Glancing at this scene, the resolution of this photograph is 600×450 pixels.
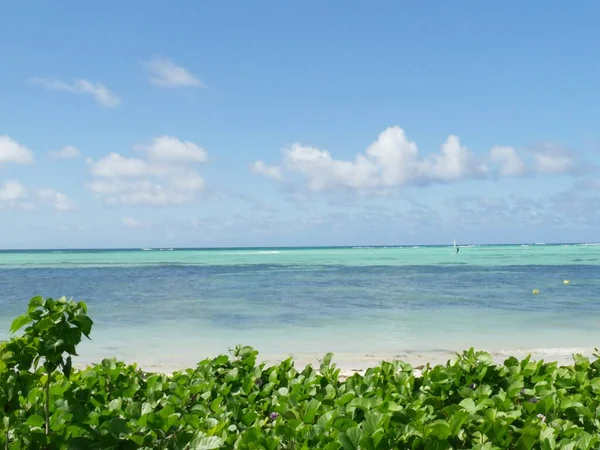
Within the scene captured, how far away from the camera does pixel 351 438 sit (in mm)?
2211

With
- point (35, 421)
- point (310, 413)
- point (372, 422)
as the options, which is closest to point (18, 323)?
point (35, 421)

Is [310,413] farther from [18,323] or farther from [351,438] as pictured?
[18,323]

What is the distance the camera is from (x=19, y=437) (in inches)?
96.7

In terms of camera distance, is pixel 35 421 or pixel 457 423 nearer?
pixel 457 423

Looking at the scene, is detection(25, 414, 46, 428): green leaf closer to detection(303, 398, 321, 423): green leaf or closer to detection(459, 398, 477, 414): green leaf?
detection(303, 398, 321, 423): green leaf

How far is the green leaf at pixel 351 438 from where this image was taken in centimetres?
218

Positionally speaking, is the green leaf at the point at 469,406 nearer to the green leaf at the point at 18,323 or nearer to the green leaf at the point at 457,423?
the green leaf at the point at 457,423

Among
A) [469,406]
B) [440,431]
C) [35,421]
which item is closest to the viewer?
[440,431]

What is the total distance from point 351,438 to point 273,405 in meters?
1.06

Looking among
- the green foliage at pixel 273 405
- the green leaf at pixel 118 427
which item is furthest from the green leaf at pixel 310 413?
the green leaf at pixel 118 427

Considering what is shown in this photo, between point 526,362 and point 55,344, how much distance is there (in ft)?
9.82

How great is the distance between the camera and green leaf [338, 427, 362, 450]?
2.18 meters

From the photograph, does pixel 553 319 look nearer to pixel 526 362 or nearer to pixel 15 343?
pixel 526 362

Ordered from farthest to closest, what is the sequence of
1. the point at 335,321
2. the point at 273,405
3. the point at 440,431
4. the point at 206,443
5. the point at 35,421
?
the point at 335,321, the point at 273,405, the point at 35,421, the point at 440,431, the point at 206,443
